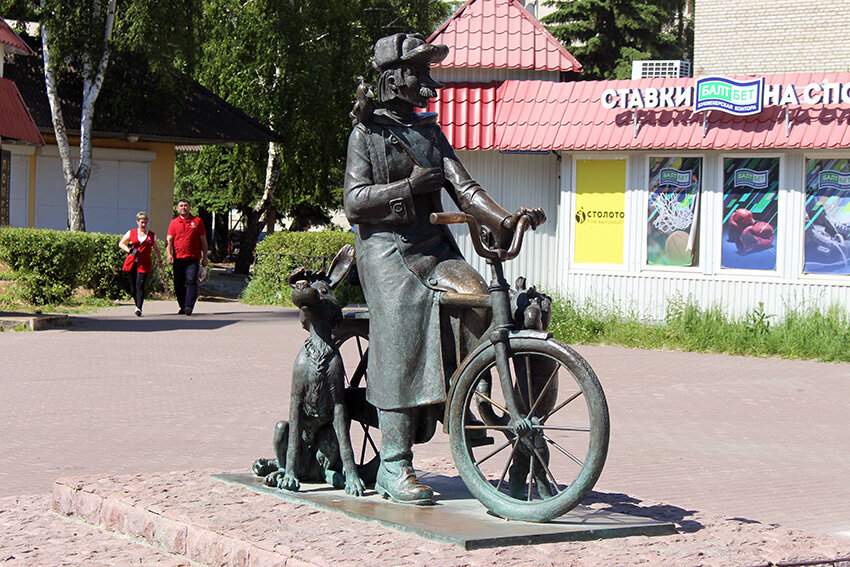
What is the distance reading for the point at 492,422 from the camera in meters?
5.47

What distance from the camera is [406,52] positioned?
5.86 metres

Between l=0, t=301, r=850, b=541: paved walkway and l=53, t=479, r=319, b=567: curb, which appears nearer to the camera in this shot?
l=53, t=479, r=319, b=567: curb

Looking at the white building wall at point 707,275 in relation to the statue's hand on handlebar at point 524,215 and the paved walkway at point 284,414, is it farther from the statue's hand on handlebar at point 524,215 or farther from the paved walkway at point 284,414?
the statue's hand on handlebar at point 524,215

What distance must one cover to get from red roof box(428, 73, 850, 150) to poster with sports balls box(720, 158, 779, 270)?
19.4 inches

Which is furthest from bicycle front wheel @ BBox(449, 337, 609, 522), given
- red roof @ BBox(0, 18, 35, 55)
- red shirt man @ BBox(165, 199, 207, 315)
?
red roof @ BBox(0, 18, 35, 55)

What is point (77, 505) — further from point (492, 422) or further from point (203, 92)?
point (203, 92)

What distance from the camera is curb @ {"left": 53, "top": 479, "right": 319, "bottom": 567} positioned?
475 centimetres

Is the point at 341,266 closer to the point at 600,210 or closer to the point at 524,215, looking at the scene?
the point at 524,215

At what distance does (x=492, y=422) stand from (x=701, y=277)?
37.5 ft

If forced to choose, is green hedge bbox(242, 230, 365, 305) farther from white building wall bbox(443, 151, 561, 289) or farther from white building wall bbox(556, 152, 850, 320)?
white building wall bbox(556, 152, 850, 320)

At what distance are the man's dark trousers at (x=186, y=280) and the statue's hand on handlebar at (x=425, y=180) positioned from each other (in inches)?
545

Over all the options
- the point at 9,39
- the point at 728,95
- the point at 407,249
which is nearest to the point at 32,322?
the point at 9,39

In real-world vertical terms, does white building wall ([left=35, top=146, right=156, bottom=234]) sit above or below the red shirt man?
above

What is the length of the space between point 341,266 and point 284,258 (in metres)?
16.8
